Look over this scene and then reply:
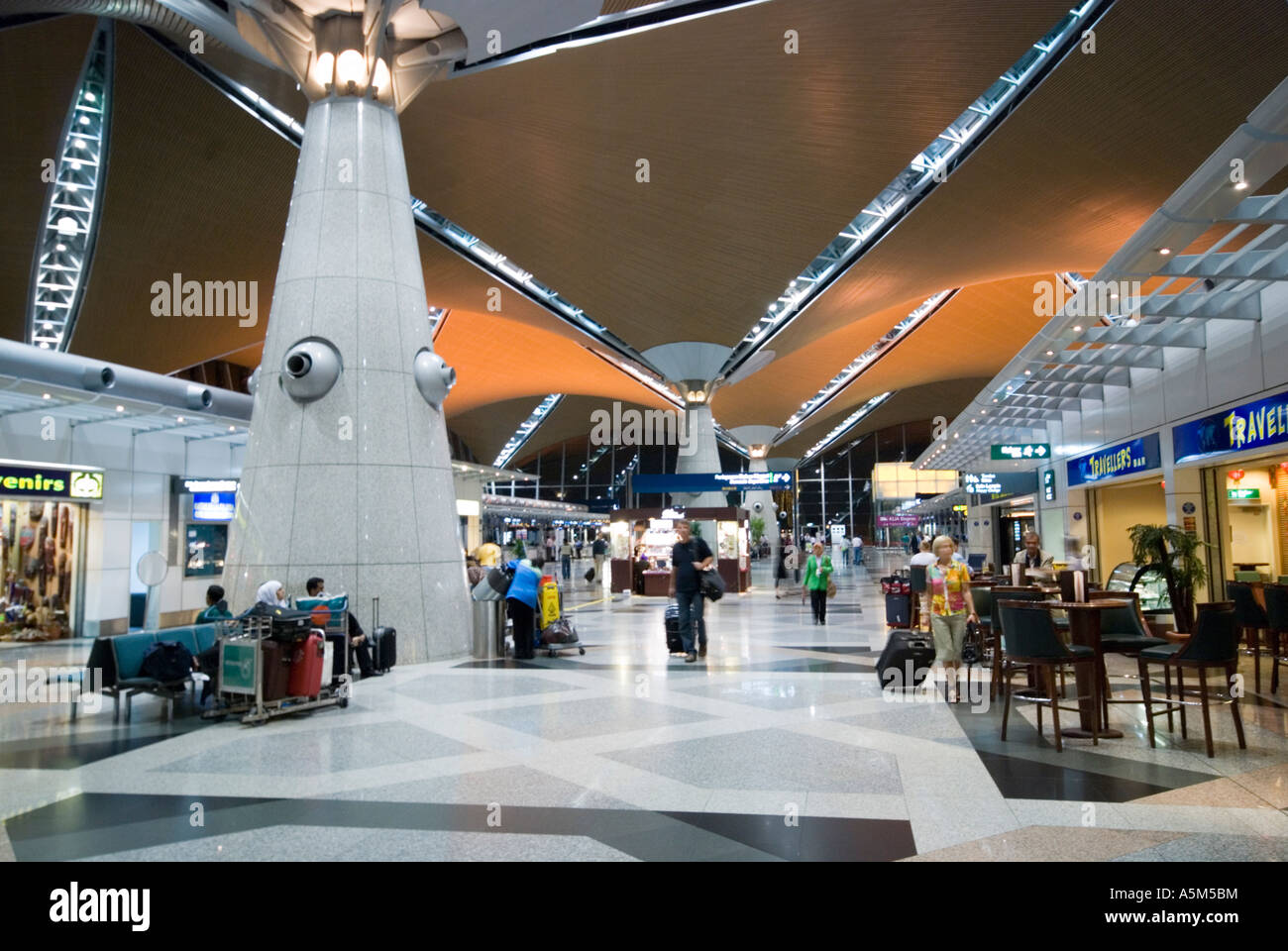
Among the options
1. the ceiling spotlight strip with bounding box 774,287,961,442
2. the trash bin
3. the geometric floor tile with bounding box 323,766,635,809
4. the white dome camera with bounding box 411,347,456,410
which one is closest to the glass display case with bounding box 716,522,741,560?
the ceiling spotlight strip with bounding box 774,287,961,442

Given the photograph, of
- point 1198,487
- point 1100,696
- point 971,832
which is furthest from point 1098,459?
point 971,832

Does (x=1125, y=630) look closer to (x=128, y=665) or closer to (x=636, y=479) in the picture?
(x=128, y=665)

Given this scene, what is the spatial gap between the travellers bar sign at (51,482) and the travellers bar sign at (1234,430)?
17.0 m

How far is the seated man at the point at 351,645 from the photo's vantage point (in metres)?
8.40

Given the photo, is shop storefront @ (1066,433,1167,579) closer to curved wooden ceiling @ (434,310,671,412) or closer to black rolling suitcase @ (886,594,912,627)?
black rolling suitcase @ (886,594,912,627)

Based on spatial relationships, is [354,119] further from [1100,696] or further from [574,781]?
[1100,696]

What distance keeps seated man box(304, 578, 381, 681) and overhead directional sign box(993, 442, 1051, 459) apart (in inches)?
555

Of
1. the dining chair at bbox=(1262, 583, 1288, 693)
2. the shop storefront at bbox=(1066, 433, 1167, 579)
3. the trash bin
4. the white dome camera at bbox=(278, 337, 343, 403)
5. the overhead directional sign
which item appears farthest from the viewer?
the overhead directional sign

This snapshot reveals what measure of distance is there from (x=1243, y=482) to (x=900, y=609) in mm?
5560

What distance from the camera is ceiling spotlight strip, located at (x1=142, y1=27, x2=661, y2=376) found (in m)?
16.3

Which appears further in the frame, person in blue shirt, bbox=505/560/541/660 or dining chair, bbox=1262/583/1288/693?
person in blue shirt, bbox=505/560/541/660

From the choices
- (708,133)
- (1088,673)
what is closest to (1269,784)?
(1088,673)

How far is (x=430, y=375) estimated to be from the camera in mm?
11156
